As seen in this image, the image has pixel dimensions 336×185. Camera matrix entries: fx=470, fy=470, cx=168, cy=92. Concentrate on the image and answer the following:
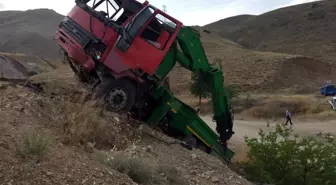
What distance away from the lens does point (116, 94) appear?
35.7ft

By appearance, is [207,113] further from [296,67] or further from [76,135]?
[76,135]

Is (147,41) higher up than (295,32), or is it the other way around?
(295,32)

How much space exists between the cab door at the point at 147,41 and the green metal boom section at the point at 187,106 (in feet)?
2.11

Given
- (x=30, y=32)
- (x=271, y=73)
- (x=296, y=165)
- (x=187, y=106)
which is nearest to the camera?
(x=187, y=106)

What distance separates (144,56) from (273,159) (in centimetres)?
628

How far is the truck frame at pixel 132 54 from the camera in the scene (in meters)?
10.9

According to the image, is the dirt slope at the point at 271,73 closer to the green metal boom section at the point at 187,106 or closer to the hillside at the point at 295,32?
the hillside at the point at 295,32

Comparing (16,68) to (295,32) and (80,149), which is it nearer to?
(80,149)

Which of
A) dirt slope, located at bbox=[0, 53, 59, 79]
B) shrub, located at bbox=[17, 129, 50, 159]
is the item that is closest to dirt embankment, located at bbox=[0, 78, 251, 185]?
shrub, located at bbox=[17, 129, 50, 159]

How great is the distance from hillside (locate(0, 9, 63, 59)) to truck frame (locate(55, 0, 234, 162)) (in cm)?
5968

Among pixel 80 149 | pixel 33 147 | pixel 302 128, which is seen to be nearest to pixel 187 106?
pixel 80 149

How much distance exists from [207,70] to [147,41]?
8.34 ft

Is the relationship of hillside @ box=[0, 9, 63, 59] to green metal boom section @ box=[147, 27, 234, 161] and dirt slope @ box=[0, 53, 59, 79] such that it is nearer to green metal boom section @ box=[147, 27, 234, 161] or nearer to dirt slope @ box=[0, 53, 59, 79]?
dirt slope @ box=[0, 53, 59, 79]

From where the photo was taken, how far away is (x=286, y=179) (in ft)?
47.2
